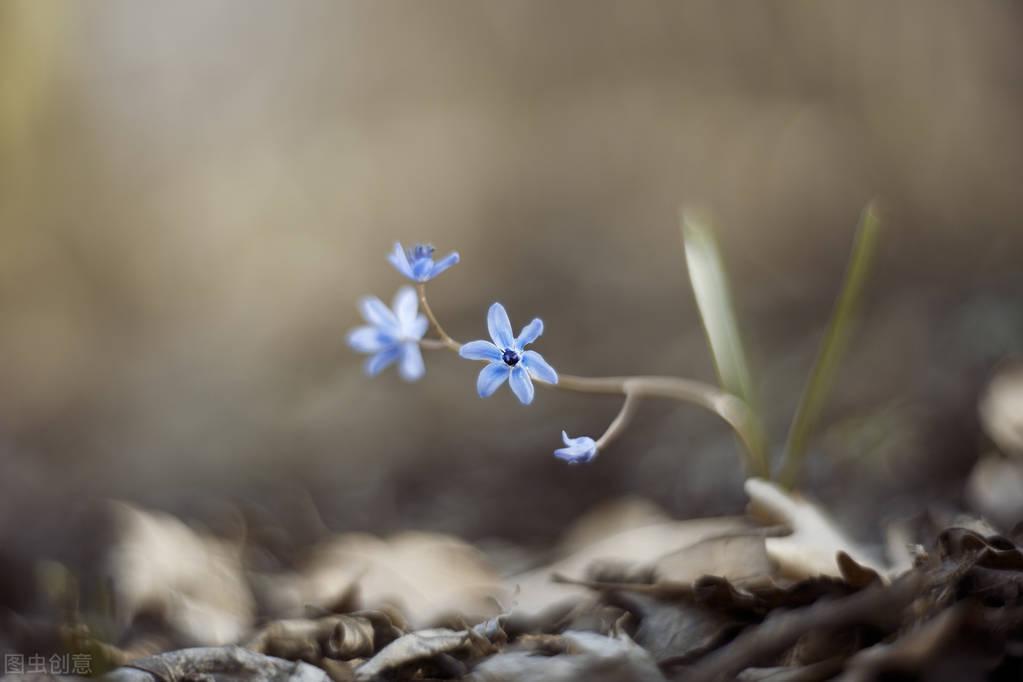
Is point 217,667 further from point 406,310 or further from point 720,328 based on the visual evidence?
point 720,328

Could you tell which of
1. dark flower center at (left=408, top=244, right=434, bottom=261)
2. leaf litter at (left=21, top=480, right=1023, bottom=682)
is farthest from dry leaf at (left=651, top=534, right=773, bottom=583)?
dark flower center at (left=408, top=244, right=434, bottom=261)

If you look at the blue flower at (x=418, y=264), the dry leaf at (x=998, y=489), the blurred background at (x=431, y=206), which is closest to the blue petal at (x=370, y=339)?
the blue flower at (x=418, y=264)

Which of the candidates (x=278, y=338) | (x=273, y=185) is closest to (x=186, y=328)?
(x=278, y=338)

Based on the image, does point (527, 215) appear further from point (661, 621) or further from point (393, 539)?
point (661, 621)

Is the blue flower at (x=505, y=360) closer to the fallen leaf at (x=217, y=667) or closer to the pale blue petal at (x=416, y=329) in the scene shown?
the pale blue petal at (x=416, y=329)

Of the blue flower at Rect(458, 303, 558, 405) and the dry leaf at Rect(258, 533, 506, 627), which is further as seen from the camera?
the dry leaf at Rect(258, 533, 506, 627)

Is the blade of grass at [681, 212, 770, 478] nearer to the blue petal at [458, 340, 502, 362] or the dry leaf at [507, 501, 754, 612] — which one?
the dry leaf at [507, 501, 754, 612]

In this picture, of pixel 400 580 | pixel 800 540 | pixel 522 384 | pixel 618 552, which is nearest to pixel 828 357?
pixel 800 540
